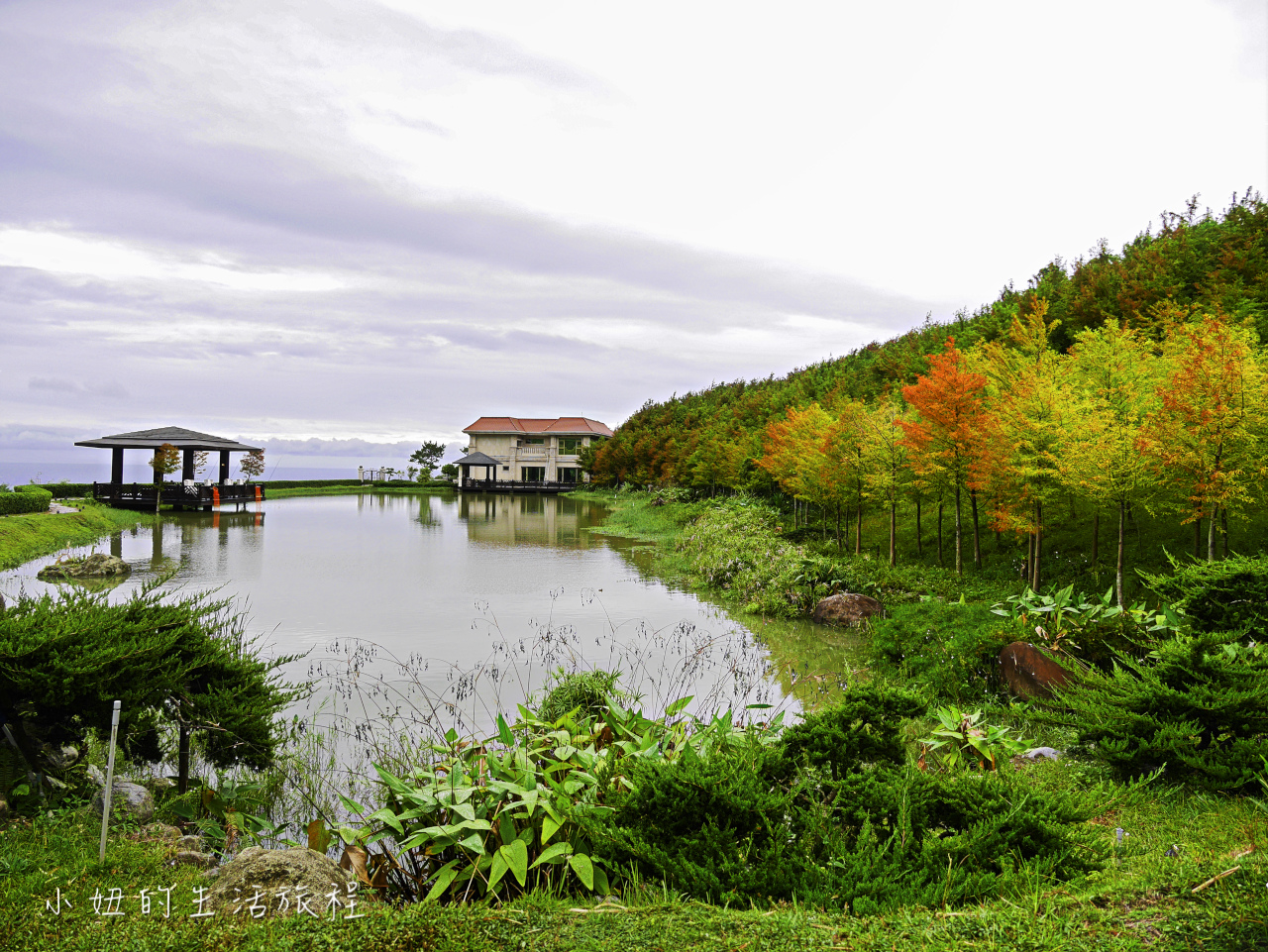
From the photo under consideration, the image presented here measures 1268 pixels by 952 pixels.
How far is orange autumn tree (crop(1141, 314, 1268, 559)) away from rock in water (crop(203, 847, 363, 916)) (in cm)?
1030

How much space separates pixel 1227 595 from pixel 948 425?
7744mm

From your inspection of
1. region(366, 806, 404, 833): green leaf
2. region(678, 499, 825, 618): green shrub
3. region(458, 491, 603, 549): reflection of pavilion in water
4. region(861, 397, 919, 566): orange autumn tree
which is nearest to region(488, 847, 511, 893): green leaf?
region(366, 806, 404, 833): green leaf

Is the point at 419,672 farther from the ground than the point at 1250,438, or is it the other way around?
the point at 1250,438

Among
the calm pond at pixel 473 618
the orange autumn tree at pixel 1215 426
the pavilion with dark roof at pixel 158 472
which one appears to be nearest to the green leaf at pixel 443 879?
the calm pond at pixel 473 618

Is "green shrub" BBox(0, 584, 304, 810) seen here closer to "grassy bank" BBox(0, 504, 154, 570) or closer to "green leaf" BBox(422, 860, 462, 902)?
"green leaf" BBox(422, 860, 462, 902)

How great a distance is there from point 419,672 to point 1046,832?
6923 mm

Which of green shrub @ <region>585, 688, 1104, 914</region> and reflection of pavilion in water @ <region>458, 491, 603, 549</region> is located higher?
green shrub @ <region>585, 688, 1104, 914</region>

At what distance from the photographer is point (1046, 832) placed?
3.35 metres

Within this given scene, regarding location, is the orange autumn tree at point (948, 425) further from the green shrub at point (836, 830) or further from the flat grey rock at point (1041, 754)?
the green shrub at point (836, 830)

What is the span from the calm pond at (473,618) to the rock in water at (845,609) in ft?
1.28

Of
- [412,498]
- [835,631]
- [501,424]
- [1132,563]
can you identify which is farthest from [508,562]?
[501,424]

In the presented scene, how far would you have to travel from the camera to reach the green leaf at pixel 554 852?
346 cm

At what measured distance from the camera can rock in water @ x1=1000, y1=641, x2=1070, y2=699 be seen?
7113 mm

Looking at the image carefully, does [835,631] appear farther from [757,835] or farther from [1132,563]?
[757,835]
